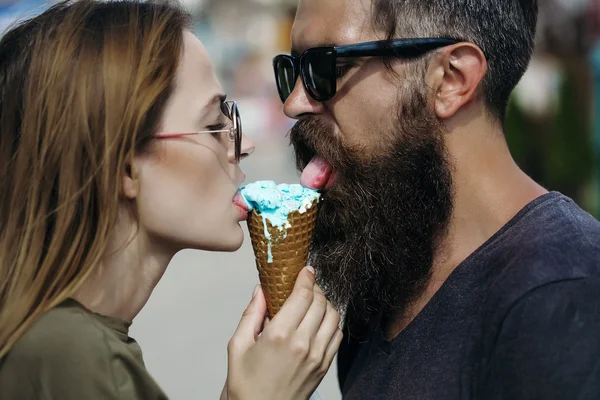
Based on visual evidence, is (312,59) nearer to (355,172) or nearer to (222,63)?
(355,172)

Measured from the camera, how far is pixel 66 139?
8.30ft

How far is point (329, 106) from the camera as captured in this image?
9.25ft

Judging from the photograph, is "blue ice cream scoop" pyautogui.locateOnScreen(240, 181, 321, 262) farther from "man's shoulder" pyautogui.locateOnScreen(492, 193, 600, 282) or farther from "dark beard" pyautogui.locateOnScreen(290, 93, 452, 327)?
"man's shoulder" pyautogui.locateOnScreen(492, 193, 600, 282)

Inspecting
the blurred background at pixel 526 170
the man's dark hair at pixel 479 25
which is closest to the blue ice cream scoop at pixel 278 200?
the man's dark hair at pixel 479 25

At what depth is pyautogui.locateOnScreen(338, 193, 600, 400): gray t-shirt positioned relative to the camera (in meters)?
2.02

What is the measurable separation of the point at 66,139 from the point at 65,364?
0.70 metres

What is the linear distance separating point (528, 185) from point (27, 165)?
161 cm

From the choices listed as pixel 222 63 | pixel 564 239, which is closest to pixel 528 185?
pixel 564 239

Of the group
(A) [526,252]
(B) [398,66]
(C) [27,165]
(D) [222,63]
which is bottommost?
(D) [222,63]

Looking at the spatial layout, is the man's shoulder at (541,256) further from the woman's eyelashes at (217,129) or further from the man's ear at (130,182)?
the man's ear at (130,182)

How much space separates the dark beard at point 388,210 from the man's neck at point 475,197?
0.04 meters

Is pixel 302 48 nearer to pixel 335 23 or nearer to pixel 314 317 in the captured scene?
pixel 335 23

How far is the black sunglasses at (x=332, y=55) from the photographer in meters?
2.66

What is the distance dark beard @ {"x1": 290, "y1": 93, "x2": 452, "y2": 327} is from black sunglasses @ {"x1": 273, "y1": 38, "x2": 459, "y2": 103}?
127 millimetres
